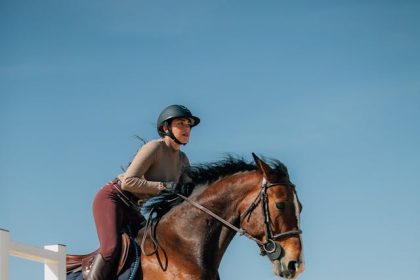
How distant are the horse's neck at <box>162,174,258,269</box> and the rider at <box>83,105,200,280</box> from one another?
0.29m

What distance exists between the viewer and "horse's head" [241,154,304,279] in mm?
7965

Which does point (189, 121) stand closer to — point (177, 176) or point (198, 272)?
point (177, 176)

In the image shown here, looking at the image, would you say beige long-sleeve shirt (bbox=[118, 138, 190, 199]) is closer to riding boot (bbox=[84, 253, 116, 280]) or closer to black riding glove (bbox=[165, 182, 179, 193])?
black riding glove (bbox=[165, 182, 179, 193])

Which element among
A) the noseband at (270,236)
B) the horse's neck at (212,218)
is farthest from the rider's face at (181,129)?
the noseband at (270,236)

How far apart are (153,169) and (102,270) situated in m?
1.21

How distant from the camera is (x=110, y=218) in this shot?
8617mm

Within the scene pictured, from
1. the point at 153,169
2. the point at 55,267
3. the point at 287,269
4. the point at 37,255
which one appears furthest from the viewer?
the point at 153,169

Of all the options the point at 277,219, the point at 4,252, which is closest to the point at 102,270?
the point at 277,219

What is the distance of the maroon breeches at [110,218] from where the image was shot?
8.45 metres

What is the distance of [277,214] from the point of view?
8109mm

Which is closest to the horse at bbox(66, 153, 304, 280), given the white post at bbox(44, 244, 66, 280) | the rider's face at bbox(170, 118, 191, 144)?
the rider's face at bbox(170, 118, 191, 144)

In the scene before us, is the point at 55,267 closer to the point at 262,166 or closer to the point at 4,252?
the point at 4,252

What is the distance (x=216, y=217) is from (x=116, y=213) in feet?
3.54

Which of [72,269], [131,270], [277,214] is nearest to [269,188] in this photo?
[277,214]
